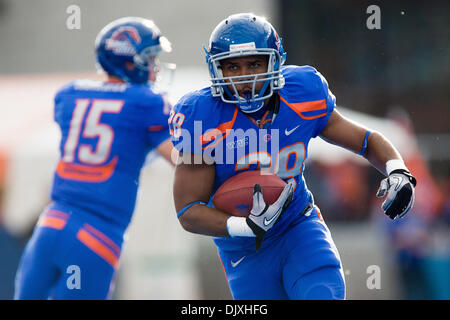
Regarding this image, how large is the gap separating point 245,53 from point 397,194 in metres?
0.92

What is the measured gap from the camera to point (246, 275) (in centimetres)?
327

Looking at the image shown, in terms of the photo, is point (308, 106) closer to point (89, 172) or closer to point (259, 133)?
point (259, 133)

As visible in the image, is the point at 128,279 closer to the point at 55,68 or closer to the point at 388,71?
the point at 55,68

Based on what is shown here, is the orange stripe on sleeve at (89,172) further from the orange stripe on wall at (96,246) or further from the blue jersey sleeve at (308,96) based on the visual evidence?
the blue jersey sleeve at (308,96)

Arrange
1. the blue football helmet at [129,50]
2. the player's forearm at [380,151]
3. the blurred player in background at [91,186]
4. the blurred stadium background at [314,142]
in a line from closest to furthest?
1. the player's forearm at [380,151]
2. the blurred player in background at [91,186]
3. the blue football helmet at [129,50]
4. the blurred stadium background at [314,142]

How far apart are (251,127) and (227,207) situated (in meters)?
0.37

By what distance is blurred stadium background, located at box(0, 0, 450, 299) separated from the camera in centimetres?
694

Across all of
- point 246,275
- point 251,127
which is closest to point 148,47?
point 251,127

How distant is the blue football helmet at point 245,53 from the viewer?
3088mm

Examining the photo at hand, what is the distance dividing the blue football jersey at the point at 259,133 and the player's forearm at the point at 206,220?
0.20 m

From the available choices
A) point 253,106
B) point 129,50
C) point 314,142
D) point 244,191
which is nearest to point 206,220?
point 244,191

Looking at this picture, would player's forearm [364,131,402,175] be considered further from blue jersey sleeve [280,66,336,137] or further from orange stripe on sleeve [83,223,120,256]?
orange stripe on sleeve [83,223,120,256]

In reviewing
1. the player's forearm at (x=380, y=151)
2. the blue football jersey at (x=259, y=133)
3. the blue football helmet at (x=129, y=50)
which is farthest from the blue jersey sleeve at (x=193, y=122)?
the blue football helmet at (x=129, y=50)

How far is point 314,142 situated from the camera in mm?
7805
